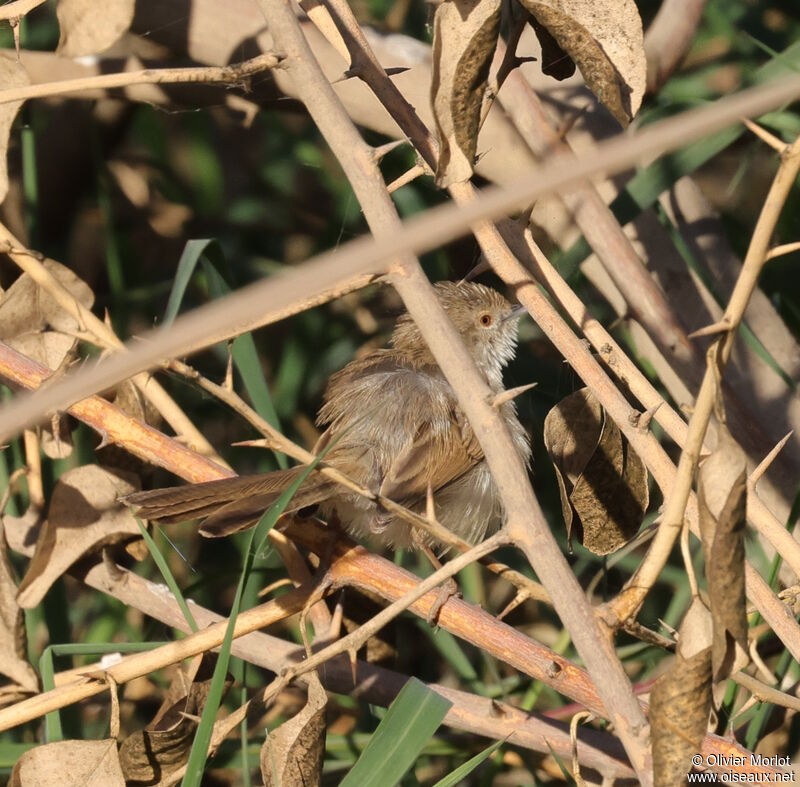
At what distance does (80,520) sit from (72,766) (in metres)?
0.64

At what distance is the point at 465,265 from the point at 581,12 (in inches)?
63.9

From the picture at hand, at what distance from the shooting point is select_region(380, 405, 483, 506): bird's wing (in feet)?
9.41

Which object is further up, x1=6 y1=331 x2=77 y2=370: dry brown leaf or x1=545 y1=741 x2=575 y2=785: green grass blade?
x1=6 y1=331 x2=77 y2=370: dry brown leaf

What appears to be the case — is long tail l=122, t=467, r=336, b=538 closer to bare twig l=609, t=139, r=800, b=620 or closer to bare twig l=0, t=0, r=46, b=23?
bare twig l=609, t=139, r=800, b=620

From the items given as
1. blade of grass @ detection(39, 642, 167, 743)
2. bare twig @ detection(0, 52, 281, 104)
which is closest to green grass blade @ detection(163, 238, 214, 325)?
blade of grass @ detection(39, 642, 167, 743)

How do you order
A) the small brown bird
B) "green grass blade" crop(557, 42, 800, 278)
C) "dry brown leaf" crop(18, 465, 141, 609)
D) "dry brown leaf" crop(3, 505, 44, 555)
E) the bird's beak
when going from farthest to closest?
the bird's beak
the small brown bird
"green grass blade" crop(557, 42, 800, 278)
"dry brown leaf" crop(3, 505, 44, 555)
"dry brown leaf" crop(18, 465, 141, 609)

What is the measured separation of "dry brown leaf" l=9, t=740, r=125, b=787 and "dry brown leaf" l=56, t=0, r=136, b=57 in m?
1.34

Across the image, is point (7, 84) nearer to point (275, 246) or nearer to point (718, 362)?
point (718, 362)

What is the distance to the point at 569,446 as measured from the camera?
1.85 m

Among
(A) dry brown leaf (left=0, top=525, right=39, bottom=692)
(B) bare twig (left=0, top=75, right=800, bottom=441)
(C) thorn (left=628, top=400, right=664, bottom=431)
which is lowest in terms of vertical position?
(A) dry brown leaf (left=0, top=525, right=39, bottom=692)

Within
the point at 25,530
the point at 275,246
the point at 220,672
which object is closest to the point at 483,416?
the point at 220,672

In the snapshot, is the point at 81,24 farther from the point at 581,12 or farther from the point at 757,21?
the point at 757,21

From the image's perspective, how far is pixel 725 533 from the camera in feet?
3.83

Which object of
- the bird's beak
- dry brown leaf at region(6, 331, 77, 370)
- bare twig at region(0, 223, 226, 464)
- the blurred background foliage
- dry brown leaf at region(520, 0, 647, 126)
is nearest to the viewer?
dry brown leaf at region(520, 0, 647, 126)
